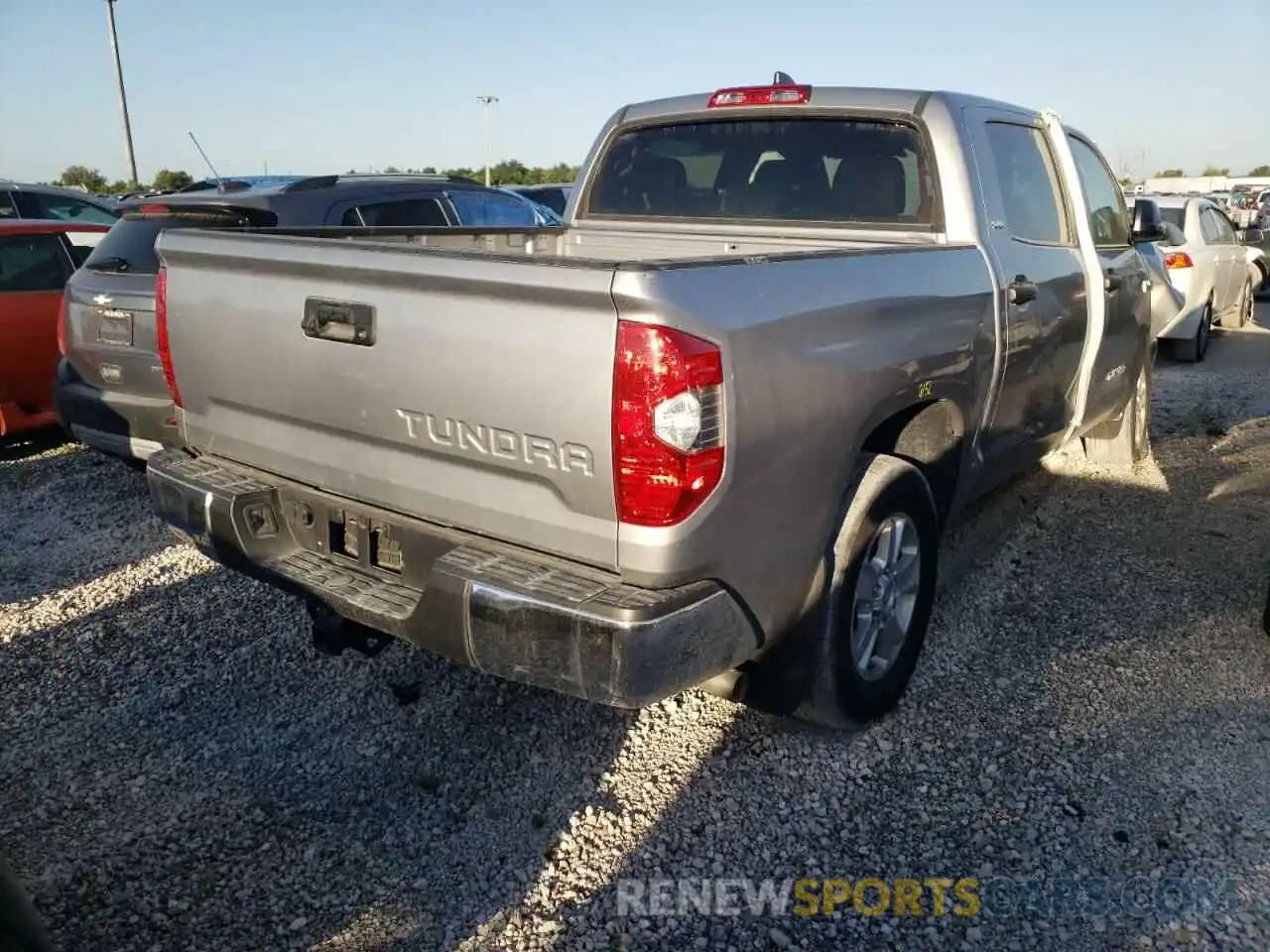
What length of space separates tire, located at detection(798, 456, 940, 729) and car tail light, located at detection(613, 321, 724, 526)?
762 mm

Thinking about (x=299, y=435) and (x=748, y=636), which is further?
Answer: (x=299, y=435)

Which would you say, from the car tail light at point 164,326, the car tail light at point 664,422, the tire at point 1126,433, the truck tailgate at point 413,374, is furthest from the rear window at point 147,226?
the tire at point 1126,433

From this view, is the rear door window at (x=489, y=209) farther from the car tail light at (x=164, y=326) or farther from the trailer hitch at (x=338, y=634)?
the trailer hitch at (x=338, y=634)

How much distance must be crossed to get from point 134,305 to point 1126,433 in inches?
227

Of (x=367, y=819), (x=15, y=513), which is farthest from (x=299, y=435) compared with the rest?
(x=15, y=513)

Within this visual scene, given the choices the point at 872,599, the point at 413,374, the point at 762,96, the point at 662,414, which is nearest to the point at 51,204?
the point at 762,96

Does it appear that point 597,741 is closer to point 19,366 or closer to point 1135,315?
point 1135,315

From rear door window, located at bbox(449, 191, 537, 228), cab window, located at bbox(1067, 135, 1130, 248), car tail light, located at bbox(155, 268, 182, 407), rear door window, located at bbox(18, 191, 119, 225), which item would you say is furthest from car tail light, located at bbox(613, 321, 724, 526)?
rear door window, located at bbox(18, 191, 119, 225)

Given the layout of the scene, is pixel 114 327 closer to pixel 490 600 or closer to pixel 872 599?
pixel 490 600

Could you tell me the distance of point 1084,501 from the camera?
221 inches

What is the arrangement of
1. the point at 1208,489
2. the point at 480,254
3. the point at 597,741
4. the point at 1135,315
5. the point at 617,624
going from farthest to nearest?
the point at 1208,489
the point at 1135,315
the point at 597,741
the point at 480,254
the point at 617,624

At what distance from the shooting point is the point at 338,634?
301 centimetres

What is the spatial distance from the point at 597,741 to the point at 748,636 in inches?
37.2

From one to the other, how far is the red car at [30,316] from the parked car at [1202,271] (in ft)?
29.5
